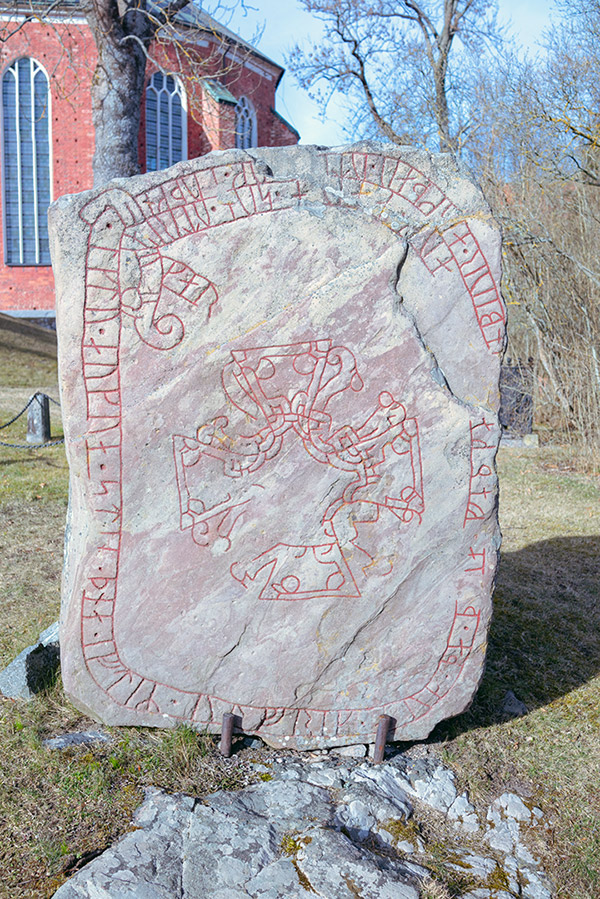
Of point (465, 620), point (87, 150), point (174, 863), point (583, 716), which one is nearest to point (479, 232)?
point (465, 620)

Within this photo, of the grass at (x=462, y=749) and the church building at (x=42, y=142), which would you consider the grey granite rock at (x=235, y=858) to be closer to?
the grass at (x=462, y=749)

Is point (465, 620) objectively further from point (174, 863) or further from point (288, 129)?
point (288, 129)

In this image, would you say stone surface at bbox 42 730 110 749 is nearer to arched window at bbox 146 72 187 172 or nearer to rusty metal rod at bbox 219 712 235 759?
rusty metal rod at bbox 219 712 235 759

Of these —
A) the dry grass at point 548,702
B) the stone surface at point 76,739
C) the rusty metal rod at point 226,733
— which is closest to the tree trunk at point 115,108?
the dry grass at point 548,702

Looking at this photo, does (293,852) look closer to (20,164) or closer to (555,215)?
(555,215)

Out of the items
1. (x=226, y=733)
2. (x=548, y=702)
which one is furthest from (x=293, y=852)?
(x=548, y=702)

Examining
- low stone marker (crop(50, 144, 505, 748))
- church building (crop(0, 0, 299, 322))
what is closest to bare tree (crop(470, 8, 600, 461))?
low stone marker (crop(50, 144, 505, 748))

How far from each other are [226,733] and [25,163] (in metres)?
18.1

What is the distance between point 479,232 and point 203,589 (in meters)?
1.59

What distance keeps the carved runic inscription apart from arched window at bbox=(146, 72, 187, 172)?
654 inches

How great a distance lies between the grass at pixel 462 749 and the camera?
2.27 meters

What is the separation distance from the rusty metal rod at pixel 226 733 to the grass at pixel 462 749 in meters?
0.03

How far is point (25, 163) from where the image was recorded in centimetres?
1775

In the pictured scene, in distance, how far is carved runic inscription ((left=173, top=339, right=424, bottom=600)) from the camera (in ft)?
8.46
